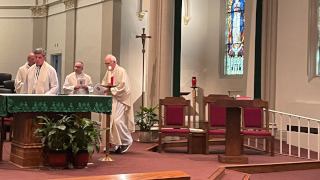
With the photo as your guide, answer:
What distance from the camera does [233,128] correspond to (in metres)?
8.43

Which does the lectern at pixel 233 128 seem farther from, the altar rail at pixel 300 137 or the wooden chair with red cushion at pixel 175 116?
the altar rail at pixel 300 137

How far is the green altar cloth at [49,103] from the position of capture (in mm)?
7047

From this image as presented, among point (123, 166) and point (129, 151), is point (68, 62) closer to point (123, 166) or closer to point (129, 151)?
point (129, 151)

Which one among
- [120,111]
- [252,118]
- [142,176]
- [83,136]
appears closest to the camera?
[142,176]

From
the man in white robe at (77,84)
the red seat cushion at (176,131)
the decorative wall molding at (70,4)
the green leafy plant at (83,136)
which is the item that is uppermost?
the decorative wall molding at (70,4)

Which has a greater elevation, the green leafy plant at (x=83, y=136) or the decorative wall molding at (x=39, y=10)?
the decorative wall molding at (x=39, y=10)

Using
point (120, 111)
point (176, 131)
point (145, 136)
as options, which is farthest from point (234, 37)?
point (120, 111)

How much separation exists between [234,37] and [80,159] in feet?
31.6

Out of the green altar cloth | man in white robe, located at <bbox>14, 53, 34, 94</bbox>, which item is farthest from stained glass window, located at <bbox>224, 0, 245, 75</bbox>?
the green altar cloth

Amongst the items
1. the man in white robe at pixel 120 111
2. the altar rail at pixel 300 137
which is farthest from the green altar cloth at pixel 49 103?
the altar rail at pixel 300 137

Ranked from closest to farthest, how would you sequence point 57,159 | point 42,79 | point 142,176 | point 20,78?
point 142,176
point 57,159
point 42,79
point 20,78

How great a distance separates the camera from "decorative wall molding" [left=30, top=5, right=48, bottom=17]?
66.2 feet

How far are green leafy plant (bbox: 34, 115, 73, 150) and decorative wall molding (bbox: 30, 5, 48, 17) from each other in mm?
13601

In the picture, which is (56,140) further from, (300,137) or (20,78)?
(300,137)
